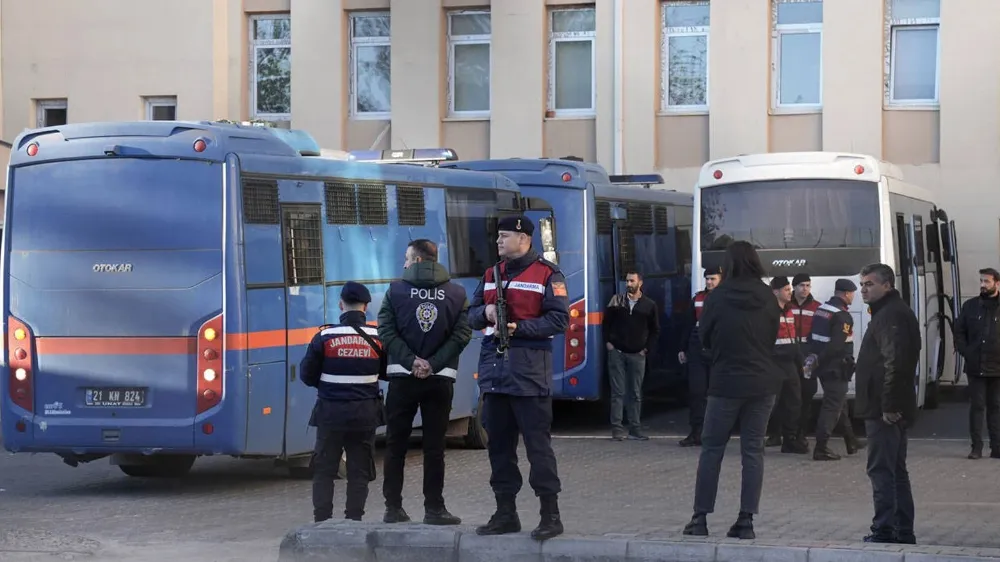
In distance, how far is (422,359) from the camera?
33.8 feet

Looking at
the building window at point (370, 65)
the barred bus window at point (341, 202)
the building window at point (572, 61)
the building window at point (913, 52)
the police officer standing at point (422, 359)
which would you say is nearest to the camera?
the police officer standing at point (422, 359)

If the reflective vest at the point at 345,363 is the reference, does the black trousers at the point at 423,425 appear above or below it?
below

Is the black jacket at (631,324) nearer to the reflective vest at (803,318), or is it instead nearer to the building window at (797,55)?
the reflective vest at (803,318)

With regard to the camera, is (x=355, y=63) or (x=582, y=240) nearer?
(x=582, y=240)

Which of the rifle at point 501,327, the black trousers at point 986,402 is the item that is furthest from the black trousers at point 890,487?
the black trousers at point 986,402

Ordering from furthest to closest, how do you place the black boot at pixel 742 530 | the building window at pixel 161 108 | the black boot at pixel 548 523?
the building window at pixel 161 108, the black boot at pixel 742 530, the black boot at pixel 548 523

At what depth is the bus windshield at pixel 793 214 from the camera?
18.5 meters

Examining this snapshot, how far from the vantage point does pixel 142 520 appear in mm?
12078

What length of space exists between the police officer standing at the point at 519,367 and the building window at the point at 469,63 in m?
18.3

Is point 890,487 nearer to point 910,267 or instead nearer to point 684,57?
point 910,267

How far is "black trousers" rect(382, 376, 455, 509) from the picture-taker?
10.4 m

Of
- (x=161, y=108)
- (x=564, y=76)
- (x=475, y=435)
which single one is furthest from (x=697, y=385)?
(x=161, y=108)

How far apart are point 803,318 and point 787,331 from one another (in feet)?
1.18

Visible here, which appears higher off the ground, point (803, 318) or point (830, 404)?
point (803, 318)
